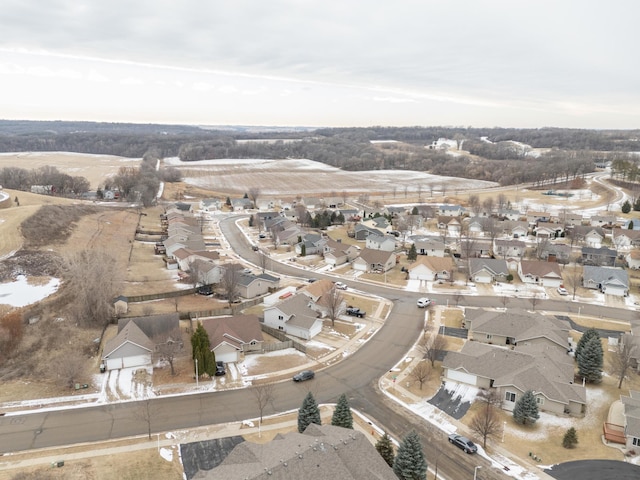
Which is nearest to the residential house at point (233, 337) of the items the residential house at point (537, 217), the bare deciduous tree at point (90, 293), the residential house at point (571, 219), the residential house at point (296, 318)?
the residential house at point (296, 318)

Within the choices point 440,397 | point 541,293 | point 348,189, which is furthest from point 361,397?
point 348,189

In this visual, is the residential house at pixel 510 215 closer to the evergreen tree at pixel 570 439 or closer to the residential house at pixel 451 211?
the residential house at pixel 451 211

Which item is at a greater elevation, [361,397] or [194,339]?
[194,339]

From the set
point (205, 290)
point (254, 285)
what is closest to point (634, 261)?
point (254, 285)

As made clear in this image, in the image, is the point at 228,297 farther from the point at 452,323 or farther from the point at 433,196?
the point at 433,196

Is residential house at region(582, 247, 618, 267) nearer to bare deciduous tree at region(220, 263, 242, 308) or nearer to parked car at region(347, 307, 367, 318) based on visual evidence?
parked car at region(347, 307, 367, 318)
